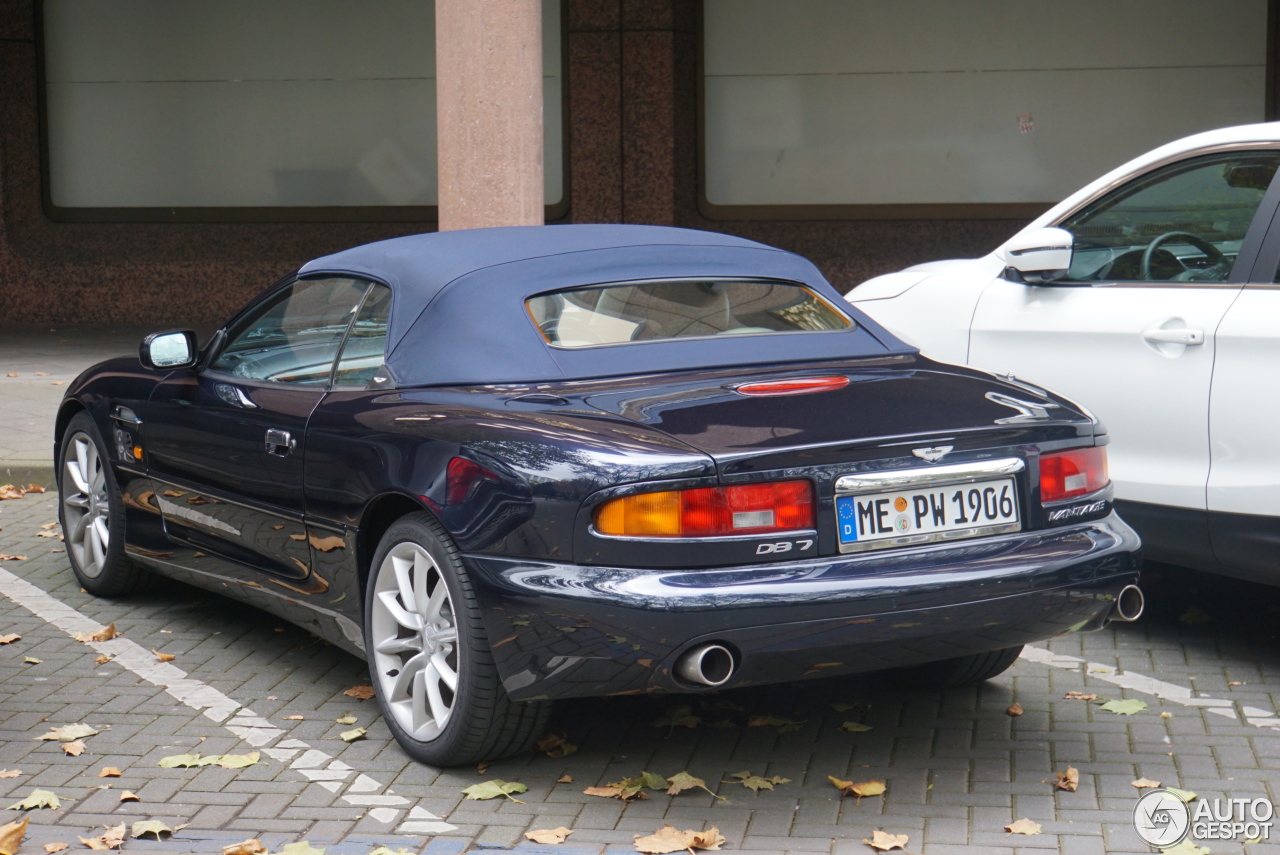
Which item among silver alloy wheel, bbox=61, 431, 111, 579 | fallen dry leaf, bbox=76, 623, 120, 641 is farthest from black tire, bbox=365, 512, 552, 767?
silver alloy wheel, bbox=61, 431, 111, 579

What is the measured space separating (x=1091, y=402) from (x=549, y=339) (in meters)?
2.06

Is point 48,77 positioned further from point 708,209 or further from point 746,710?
point 746,710

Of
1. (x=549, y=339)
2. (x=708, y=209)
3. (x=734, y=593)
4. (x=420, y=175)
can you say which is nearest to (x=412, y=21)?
(x=420, y=175)

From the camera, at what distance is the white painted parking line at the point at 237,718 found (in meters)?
3.95

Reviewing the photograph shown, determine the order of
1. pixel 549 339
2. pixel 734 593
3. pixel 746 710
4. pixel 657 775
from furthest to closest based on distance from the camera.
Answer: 1. pixel 746 710
2. pixel 549 339
3. pixel 657 775
4. pixel 734 593

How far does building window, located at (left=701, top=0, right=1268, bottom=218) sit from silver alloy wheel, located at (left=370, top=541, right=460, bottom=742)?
1184 centimetres

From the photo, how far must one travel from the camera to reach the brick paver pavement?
3.81 metres

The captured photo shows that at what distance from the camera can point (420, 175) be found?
16328 millimetres

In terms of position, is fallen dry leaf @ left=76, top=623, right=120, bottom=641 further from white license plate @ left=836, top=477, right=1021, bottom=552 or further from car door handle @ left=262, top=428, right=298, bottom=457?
white license plate @ left=836, top=477, right=1021, bottom=552

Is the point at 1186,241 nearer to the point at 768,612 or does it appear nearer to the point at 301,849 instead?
the point at 768,612

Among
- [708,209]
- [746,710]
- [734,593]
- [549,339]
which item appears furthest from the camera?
[708,209]

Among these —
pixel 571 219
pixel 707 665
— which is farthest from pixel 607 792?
pixel 571 219

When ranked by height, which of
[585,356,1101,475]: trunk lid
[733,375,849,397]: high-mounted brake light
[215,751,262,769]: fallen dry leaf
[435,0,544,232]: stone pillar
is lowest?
[215,751,262,769]: fallen dry leaf

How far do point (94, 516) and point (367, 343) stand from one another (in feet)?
6.85
